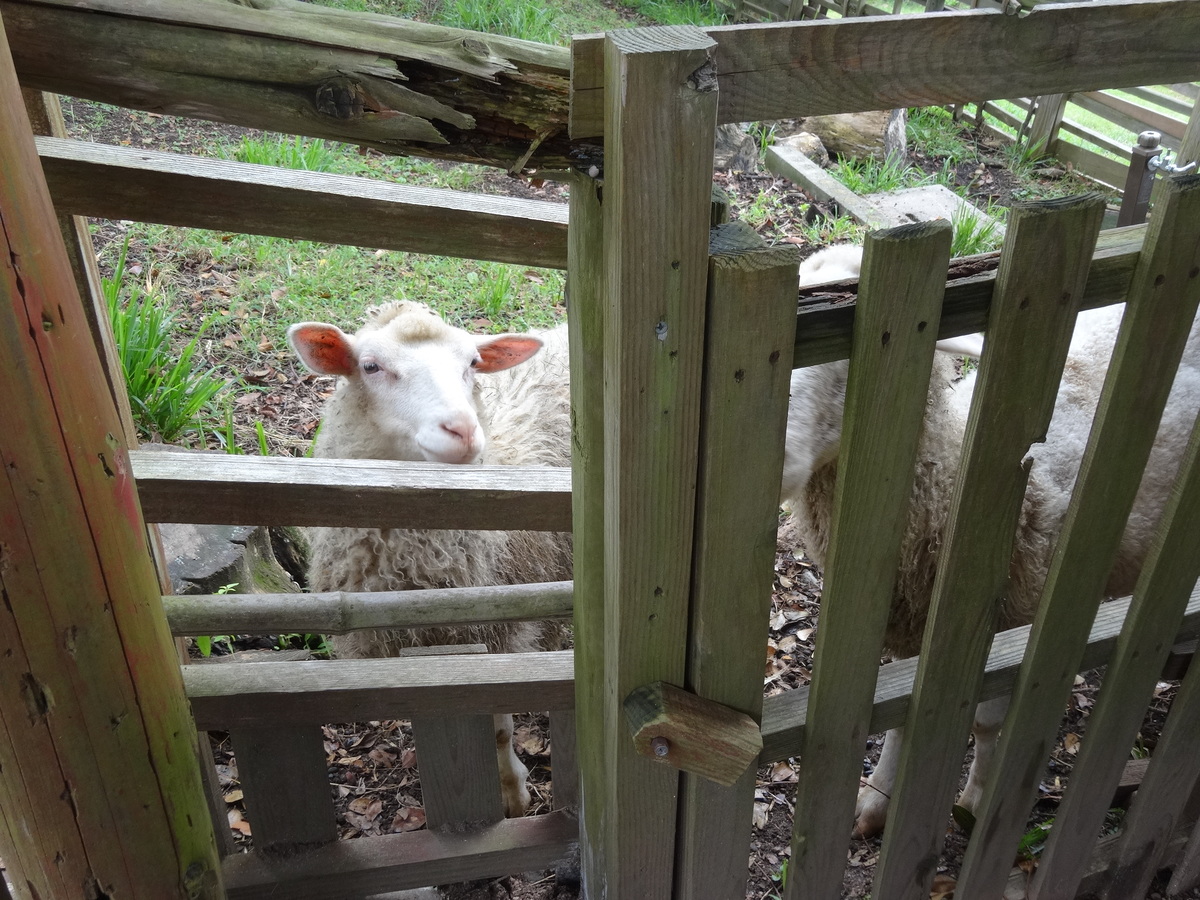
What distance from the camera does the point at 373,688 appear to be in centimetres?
197

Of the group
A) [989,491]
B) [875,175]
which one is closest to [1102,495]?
[989,491]

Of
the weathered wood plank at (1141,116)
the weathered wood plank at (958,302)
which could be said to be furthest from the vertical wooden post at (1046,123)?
the weathered wood plank at (958,302)

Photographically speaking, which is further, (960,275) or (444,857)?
(444,857)

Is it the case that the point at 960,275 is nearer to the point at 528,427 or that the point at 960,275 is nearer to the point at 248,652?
the point at 528,427

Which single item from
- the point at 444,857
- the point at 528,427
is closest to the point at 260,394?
the point at 528,427

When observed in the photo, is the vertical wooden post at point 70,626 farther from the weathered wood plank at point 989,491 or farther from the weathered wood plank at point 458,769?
the weathered wood plank at point 989,491

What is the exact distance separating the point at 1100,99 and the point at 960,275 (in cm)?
875

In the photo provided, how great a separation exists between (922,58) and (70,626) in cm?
130

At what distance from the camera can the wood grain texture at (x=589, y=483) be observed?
→ 1.24 metres

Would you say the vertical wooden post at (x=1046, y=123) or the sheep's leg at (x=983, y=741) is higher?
the vertical wooden post at (x=1046, y=123)

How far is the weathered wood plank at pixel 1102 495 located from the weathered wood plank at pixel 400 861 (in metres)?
1.04

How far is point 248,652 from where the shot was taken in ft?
10.4

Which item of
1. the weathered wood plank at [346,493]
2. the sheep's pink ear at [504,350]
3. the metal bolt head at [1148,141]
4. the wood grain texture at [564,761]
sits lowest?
the wood grain texture at [564,761]

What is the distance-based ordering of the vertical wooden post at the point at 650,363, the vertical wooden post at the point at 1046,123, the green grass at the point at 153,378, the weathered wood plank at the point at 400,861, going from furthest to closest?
the vertical wooden post at the point at 1046,123
the green grass at the point at 153,378
the weathered wood plank at the point at 400,861
the vertical wooden post at the point at 650,363
